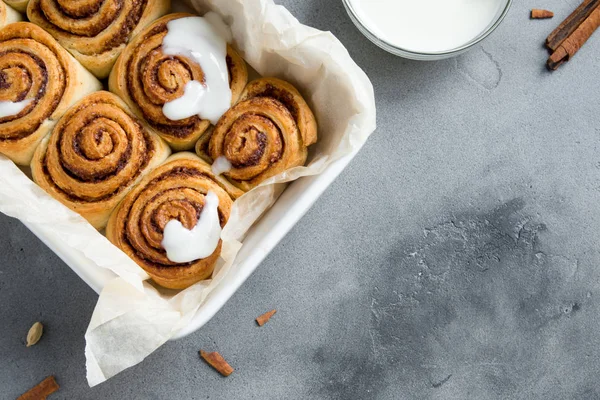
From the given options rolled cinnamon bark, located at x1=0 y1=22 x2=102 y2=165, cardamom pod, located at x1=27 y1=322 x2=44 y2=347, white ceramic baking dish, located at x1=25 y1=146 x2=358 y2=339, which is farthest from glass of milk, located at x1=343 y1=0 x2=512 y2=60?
cardamom pod, located at x1=27 y1=322 x2=44 y2=347

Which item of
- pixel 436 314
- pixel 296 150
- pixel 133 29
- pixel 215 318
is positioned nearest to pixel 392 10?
pixel 296 150

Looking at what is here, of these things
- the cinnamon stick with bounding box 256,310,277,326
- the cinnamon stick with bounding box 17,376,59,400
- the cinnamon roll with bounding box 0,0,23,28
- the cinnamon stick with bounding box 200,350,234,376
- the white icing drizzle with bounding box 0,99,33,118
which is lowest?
the cinnamon stick with bounding box 17,376,59,400

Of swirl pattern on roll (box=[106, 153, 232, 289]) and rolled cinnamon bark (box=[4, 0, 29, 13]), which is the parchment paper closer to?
swirl pattern on roll (box=[106, 153, 232, 289])

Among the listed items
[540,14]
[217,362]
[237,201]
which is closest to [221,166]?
[237,201]

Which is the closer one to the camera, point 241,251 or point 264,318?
point 241,251

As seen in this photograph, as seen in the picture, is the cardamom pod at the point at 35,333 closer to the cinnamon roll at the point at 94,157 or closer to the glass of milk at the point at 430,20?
the cinnamon roll at the point at 94,157

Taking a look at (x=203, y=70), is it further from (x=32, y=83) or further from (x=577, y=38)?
(x=577, y=38)
